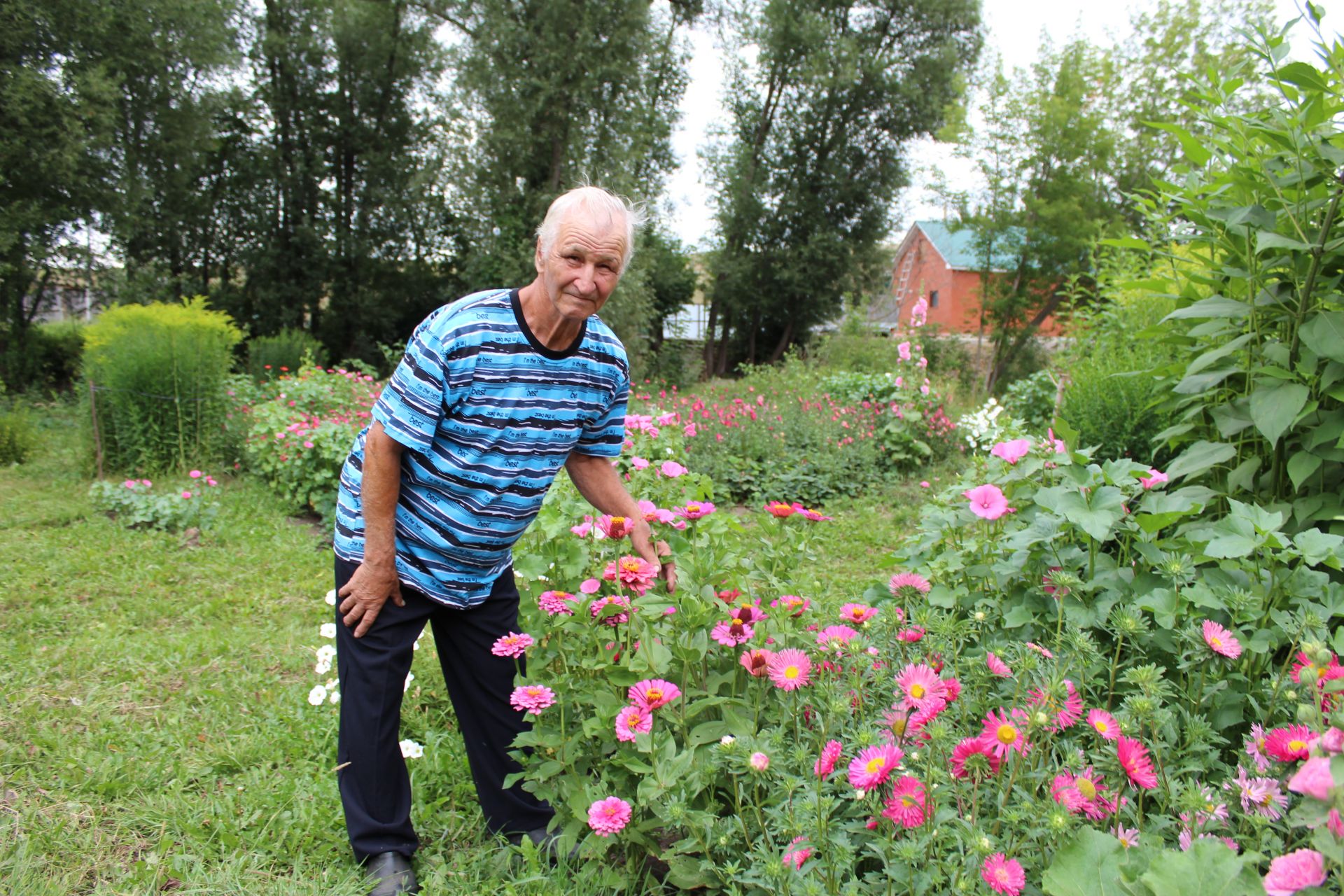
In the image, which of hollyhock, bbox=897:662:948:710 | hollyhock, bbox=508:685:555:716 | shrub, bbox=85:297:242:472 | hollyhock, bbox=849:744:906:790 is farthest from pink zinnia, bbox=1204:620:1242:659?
shrub, bbox=85:297:242:472

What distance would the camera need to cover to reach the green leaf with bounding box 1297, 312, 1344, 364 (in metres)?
1.75

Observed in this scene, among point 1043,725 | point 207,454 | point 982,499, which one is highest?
point 982,499

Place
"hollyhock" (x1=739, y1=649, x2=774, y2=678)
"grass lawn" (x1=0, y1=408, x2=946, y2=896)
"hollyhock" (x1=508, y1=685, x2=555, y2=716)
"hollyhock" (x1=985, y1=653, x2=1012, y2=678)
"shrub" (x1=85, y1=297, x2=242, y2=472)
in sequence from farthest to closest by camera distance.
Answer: "shrub" (x1=85, y1=297, x2=242, y2=472), "grass lawn" (x1=0, y1=408, x2=946, y2=896), "hollyhock" (x1=508, y1=685, x2=555, y2=716), "hollyhock" (x1=739, y1=649, x2=774, y2=678), "hollyhock" (x1=985, y1=653, x2=1012, y2=678)

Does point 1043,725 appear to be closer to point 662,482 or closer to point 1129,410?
point 662,482

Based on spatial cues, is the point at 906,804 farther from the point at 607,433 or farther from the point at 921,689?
the point at 607,433

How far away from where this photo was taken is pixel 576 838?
1786 mm

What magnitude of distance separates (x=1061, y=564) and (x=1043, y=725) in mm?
695

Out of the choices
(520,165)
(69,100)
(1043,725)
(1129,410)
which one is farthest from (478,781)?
(520,165)

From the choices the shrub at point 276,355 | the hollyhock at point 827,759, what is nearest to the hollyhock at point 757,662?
the hollyhock at point 827,759

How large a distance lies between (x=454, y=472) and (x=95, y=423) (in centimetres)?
599

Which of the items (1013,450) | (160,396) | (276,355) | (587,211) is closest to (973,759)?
(1013,450)

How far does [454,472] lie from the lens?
1.76 meters

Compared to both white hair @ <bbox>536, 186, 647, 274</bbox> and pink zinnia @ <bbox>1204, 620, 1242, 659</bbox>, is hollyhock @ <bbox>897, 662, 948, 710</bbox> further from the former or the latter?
white hair @ <bbox>536, 186, 647, 274</bbox>

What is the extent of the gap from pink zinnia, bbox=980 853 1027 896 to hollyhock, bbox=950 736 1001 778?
13cm
